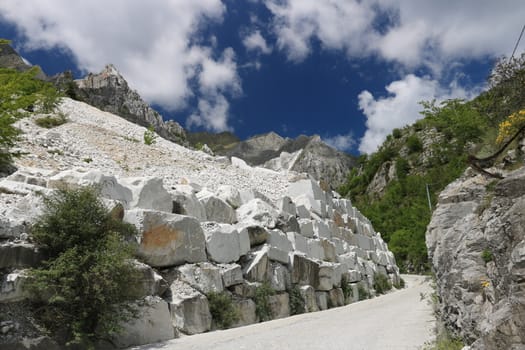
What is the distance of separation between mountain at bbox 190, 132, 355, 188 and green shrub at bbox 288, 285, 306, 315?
6790cm

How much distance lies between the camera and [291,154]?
106 m

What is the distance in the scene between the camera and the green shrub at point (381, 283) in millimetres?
25533

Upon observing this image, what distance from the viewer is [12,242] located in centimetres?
846

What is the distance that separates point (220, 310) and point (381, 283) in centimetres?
1640

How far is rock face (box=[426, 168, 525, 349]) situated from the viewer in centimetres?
399

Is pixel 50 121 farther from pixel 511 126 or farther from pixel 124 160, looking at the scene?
pixel 511 126

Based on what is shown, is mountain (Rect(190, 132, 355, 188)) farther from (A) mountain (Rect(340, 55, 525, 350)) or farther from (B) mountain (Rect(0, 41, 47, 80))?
(A) mountain (Rect(340, 55, 525, 350))

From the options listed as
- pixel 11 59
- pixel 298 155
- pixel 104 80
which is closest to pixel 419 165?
pixel 298 155

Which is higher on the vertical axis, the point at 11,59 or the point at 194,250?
the point at 11,59

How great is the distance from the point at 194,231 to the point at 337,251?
1171 cm

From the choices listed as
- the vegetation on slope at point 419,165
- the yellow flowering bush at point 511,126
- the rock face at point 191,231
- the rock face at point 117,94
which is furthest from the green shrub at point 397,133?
the yellow flowering bush at point 511,126

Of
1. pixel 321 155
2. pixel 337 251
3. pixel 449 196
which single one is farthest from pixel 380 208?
pixel 449 196

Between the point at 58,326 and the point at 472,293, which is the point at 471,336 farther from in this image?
the point at 58,326

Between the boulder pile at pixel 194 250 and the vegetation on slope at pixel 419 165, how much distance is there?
8.38 meters
